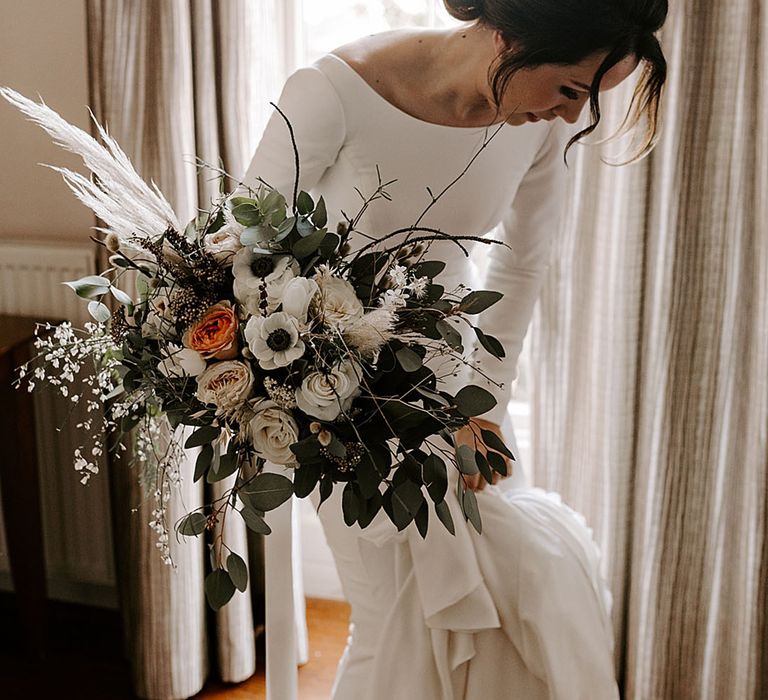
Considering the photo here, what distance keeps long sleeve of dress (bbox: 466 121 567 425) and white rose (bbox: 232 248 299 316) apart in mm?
647

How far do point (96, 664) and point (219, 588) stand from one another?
59.0 inches

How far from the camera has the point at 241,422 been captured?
1.04 metres

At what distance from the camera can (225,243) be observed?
3.54 feet

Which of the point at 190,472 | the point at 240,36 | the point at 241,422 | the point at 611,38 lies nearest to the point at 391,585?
the point at 241,422

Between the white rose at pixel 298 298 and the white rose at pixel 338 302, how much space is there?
0.7 inches

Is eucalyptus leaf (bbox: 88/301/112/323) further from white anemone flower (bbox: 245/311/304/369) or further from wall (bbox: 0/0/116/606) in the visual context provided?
wall (bbox: 0/0/116/606)

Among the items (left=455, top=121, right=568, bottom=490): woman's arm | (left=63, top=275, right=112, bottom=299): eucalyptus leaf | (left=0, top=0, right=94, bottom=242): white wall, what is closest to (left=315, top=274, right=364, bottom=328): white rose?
(left=63, top=275, right=112, bottom=299): eucalyptus leaf

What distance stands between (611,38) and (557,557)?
0.77 m

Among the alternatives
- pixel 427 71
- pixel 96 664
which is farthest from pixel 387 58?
pixel 96 664

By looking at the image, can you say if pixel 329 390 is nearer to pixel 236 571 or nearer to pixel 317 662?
pixel 236 571

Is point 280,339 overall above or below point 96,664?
above

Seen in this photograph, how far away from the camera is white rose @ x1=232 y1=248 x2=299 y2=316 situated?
102 cm

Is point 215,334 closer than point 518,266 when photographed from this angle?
Yes

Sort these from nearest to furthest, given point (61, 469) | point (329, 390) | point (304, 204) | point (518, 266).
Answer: point (329, 390), point (304, 204), point (518, 266), point (61, 469)
